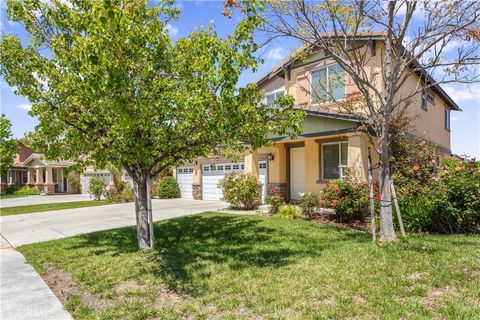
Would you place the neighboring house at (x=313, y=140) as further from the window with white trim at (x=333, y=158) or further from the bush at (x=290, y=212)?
the bush at (x=290, y=212)

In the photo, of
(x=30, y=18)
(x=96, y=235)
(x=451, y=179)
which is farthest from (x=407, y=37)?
(x=96, y=235)

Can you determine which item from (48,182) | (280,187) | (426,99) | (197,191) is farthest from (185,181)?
(48,182)

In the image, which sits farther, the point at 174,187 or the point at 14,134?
the point at 14,134

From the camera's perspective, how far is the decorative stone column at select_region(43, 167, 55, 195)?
112ft

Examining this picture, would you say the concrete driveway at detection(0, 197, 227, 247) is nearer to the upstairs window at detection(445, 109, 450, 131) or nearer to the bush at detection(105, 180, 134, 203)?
the bush at detection(105, 180, 134, 203)

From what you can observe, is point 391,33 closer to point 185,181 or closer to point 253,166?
point 253,166

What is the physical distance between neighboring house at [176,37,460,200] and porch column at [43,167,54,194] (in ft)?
74.3

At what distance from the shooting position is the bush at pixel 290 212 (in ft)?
37.7

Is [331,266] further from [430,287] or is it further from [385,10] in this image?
[385,10]

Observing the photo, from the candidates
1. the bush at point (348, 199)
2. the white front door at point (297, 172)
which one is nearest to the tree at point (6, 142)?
the white front door at point (297, 172)

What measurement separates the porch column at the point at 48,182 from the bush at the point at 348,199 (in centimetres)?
3299

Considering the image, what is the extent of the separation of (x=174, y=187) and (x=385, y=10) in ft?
55.5

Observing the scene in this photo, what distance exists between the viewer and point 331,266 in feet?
18.1

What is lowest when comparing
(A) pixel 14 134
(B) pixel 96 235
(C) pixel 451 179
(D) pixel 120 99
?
(B) pixel 96 235
